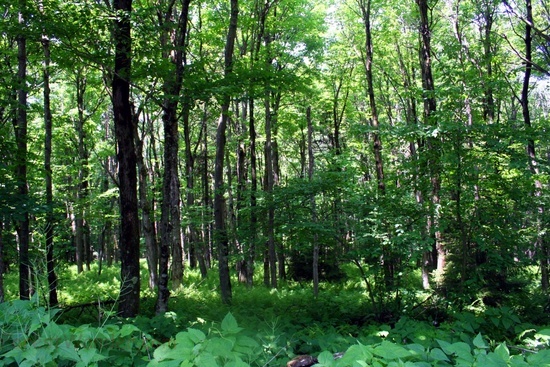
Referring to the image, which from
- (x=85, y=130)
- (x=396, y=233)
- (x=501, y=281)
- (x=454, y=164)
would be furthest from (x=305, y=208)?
(x=85, y=130)

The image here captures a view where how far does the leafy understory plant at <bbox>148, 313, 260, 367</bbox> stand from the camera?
1.71m

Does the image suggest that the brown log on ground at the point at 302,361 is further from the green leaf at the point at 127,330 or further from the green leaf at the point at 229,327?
the green leaf at the point at 127,330

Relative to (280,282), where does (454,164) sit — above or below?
above

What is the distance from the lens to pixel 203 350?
6.03 ft

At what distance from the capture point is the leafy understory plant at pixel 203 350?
171cm

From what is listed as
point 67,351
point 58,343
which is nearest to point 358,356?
point 67,351

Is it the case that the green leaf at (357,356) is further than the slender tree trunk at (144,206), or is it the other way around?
the slender tree trunk at (144,206)

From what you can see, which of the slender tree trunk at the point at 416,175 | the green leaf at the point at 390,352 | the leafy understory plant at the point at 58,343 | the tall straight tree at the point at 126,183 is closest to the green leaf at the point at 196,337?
the leafy understory plant at the point at 58,343

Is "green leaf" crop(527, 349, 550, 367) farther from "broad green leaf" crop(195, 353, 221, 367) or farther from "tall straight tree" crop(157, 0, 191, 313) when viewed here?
"tall straight tree" crop(157, 0, 191, 313)

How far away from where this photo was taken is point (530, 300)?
8422 mm

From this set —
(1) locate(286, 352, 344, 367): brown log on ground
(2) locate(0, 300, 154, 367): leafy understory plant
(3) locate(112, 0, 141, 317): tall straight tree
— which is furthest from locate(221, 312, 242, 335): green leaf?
(3) locate(112, 0, 141, 317): tall straight tree

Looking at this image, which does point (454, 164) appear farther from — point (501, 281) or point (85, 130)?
point (85, 130)

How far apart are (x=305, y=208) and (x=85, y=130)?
13743 mm

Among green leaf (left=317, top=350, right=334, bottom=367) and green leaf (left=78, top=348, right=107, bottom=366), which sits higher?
green leaf (left=78, top=348, right=107, bottom=366)
